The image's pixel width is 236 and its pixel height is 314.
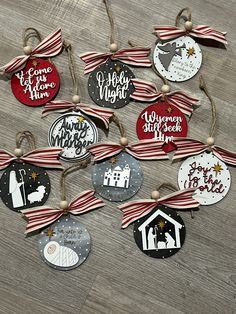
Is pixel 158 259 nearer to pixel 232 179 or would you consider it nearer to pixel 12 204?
pixel 232 179

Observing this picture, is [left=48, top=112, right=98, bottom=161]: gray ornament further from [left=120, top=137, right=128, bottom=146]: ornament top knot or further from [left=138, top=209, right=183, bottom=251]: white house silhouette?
[left=138, top=209, right=183, bottom=251]: white house silhouette

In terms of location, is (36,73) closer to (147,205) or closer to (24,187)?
(24,187)

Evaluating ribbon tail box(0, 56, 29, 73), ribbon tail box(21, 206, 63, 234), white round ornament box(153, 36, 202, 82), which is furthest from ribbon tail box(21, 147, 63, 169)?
white round ornament box(153, 36, 202, 82)

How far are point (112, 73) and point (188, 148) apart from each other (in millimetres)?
252

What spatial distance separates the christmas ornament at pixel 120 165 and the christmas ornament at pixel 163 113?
0.03 meters

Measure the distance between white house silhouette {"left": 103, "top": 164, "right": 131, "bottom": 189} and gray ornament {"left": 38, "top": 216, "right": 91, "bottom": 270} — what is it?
0.38 feet

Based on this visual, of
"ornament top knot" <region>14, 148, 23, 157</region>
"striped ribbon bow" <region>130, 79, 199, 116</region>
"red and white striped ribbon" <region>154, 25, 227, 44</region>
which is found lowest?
"ornament top knot" <region>14, 148, 23, 157</region>

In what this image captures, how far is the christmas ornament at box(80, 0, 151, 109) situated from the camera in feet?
3.50

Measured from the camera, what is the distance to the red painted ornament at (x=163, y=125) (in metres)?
1.05

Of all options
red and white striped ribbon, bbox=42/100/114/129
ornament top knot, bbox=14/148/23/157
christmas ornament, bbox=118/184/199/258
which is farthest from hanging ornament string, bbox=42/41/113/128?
christmas ornament, bbox=118/184/199/258

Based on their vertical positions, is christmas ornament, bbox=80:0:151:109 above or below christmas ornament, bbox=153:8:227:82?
below

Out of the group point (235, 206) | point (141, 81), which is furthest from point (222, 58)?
point (235, 206)

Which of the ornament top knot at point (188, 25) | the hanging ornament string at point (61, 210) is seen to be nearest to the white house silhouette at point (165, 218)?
the hanging ornament string at point (61, 210)

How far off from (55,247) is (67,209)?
0.29 feet
